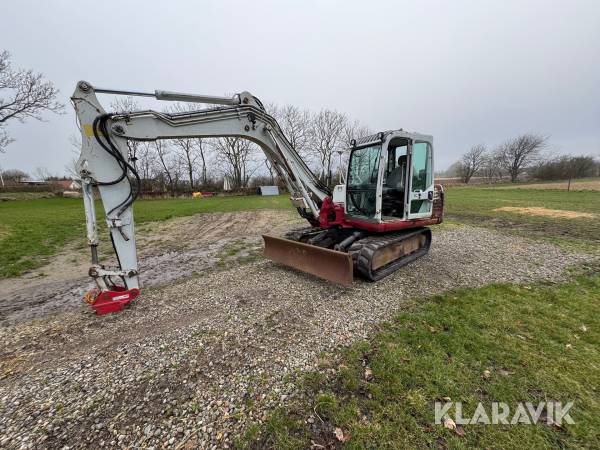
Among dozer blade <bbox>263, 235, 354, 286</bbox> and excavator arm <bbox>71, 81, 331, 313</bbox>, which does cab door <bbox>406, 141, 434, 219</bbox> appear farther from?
excavator arm <bbox>71, 81, 331, 313</bbox>

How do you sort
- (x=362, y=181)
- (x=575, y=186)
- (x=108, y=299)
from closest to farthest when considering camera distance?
(x=108, y=299) → (x=362, y=181) → (x=575, y=186)

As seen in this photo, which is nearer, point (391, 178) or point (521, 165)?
point (391, 178)

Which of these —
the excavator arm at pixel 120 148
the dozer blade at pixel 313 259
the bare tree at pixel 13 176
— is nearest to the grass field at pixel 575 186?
the dozer blade at pixel 313 259

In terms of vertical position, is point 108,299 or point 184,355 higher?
point 108,299

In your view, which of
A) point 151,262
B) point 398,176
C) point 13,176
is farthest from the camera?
point 13,176

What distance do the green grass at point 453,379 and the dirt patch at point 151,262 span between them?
447 centimetres

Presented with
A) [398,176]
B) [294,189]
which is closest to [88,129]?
[294,189]

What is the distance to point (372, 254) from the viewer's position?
15.6ft

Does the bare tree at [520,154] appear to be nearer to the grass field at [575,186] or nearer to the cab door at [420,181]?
the grass field at [575,186]

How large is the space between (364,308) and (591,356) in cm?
263

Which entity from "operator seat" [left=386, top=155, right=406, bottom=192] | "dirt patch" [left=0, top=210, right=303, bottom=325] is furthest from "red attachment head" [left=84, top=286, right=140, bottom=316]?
"operator seat" [left=386, top=155, right=406, bottom=192]

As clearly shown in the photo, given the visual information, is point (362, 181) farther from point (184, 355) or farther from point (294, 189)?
point (184, 355)

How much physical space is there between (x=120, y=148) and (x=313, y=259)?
3.84m

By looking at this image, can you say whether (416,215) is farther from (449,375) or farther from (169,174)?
(169,174)
